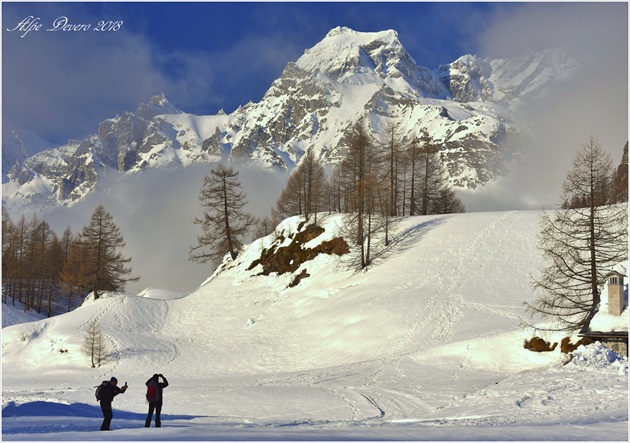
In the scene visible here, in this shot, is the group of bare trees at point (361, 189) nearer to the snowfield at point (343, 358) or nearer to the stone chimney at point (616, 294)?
the snowfield at point (343, 358)

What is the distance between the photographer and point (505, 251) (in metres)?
41.5

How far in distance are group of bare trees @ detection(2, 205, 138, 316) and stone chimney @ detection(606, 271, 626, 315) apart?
→ 44.0 metres

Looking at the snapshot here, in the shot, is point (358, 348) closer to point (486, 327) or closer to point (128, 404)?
point (486, 327)

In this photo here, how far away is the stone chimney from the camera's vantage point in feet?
75.2

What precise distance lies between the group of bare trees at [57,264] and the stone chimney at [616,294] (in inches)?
1734

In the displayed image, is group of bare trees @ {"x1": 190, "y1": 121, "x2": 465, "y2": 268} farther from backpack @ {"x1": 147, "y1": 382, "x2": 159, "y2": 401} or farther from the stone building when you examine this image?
backpack @ {"x1": 147, "y1": 382, "x2": 159, "y2": 401}

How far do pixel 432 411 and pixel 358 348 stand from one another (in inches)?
577

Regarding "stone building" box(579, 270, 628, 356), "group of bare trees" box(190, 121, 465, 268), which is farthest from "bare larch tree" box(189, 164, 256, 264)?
"stone building" box(579, 270, 628, 356)

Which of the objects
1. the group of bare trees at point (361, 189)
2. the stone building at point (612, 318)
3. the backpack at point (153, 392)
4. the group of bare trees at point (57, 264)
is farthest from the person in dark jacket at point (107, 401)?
the group of bare trees at point (57, 264)

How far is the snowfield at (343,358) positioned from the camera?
13.6 m

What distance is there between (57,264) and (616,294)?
74012mm

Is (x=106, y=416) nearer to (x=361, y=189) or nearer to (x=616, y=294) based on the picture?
(x=616, y=294)

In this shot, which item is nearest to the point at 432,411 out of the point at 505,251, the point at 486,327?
the point at 486,327

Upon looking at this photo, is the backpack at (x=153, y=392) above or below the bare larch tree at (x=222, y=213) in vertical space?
below
